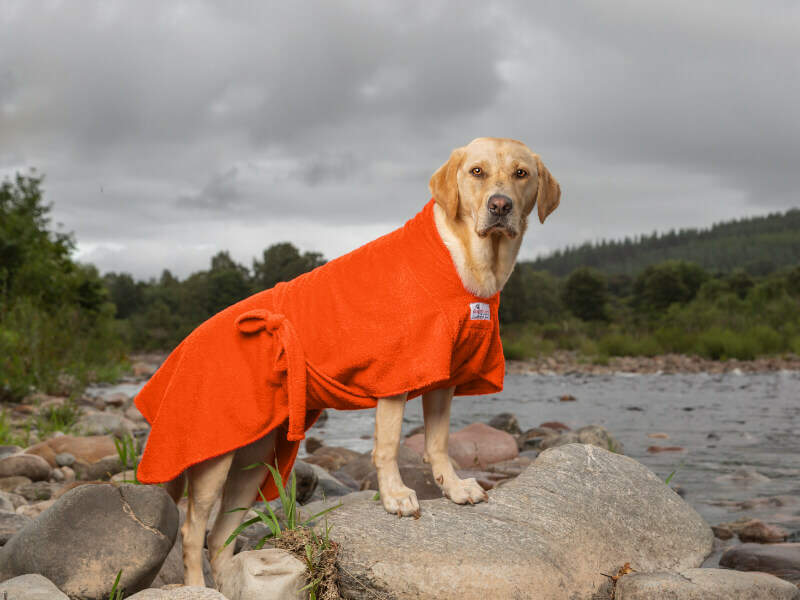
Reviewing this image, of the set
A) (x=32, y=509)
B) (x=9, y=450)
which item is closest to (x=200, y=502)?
(x=32, y=509)

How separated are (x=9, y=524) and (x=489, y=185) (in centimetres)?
372

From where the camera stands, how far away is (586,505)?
4.48 m

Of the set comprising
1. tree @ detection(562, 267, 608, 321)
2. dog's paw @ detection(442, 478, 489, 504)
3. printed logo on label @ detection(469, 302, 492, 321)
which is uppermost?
tree @ detection(562, 267, 608, 321)

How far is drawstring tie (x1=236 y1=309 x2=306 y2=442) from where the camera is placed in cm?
376

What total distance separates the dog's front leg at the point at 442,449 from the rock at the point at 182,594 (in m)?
1.39

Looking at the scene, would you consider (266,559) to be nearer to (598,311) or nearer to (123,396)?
(123,396)

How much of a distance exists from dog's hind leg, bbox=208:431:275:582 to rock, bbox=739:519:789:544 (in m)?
4.40

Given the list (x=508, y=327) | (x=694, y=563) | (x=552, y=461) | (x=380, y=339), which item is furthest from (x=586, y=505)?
(x=508, y=327)

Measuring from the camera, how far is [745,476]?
29.4 ft

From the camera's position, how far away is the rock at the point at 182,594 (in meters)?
3.30

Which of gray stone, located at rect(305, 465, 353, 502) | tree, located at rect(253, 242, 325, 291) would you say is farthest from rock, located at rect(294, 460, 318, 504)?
tree, located at rect(253, 242, 325, 291)

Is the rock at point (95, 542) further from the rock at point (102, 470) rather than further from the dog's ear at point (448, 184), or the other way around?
the rock at point (102, 470)

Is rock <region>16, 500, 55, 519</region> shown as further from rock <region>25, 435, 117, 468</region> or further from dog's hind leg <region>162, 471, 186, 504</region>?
rock <region>25, 435, 117, 468</region>

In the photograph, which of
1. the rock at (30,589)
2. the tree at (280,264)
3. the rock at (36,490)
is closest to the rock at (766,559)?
the rock at (30,589)
